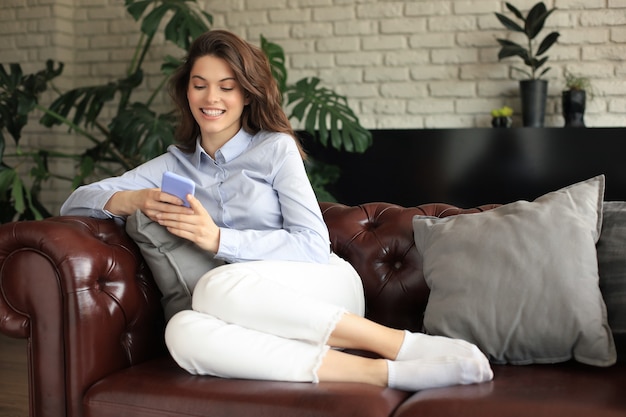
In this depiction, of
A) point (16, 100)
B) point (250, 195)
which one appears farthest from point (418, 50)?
point (250, 195)

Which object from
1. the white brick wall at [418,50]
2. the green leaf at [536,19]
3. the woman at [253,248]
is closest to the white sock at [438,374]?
the woman at [253,248]

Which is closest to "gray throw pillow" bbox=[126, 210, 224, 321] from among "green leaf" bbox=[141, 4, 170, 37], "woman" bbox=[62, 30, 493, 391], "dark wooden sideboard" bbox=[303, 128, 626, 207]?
"woman" bbox=[62, 30, 493, 391]

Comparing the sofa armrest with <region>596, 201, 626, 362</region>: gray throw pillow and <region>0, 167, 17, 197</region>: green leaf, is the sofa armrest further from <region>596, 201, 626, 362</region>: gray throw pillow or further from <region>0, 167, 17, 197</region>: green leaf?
<region>0, 167, 17, 197</region>: green leaf

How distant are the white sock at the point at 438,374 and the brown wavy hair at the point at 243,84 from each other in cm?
80

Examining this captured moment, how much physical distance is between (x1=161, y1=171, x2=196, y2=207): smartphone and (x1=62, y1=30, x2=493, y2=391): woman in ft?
0.09

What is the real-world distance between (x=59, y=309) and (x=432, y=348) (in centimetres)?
87

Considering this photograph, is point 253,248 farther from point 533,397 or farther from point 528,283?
point 533,397

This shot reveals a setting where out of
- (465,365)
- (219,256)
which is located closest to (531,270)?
(465,365)

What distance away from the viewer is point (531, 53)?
4383 millimetres

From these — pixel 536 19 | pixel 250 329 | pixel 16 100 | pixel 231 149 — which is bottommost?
pixel 250 329

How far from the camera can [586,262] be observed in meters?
1.95

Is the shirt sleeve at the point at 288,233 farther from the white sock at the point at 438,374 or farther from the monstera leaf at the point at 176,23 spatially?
the monstera leaf at the point at 176,23

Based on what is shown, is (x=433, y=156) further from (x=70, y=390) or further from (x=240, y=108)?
(x=70, y=390)

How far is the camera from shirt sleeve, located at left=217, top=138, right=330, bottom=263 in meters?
2.06
